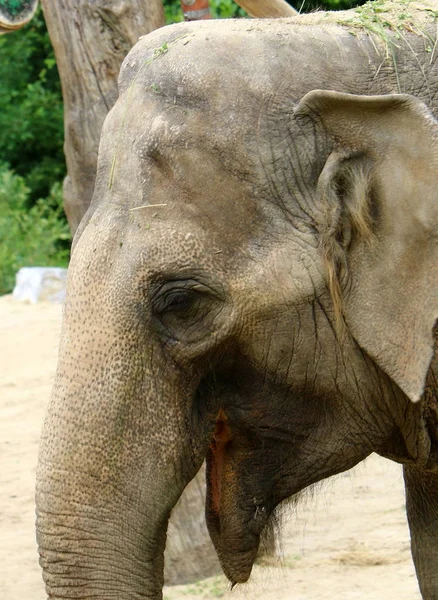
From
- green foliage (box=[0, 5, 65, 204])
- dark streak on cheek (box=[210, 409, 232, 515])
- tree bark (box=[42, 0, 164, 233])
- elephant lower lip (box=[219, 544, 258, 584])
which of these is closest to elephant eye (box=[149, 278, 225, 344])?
dark streak on cheek (box=[210, 409, 232, 515])

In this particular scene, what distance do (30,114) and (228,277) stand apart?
49.4ft

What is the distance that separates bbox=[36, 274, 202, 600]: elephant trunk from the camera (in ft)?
7.91

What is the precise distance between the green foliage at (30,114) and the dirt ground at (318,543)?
9.93 m

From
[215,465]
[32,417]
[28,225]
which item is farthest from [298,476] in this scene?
[28,225]

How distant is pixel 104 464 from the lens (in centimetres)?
243

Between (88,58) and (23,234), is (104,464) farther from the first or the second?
(23,234)

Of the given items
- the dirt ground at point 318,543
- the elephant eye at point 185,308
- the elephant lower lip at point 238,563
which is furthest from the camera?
the dirt ground at point 318,543

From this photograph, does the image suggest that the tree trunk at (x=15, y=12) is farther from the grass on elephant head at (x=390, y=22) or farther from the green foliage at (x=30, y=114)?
the green foliage at (x=30, y=114)

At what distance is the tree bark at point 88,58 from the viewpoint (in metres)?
4.55

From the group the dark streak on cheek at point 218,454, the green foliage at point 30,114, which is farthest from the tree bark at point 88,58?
the green foliage at point 30,114

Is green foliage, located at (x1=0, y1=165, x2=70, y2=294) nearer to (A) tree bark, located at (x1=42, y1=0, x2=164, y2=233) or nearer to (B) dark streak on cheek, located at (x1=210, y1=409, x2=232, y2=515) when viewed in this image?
(A) tree bark, located at (x1=42, y1=0, x2=164, y2=233)

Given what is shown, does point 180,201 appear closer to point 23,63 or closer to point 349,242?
point 349,242

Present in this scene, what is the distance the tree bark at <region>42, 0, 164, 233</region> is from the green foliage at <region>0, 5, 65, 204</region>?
12091 mm

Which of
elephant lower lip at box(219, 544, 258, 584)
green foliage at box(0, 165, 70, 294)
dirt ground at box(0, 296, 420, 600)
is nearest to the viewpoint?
elephant lower lip at box(219, 544, 258, 584)
